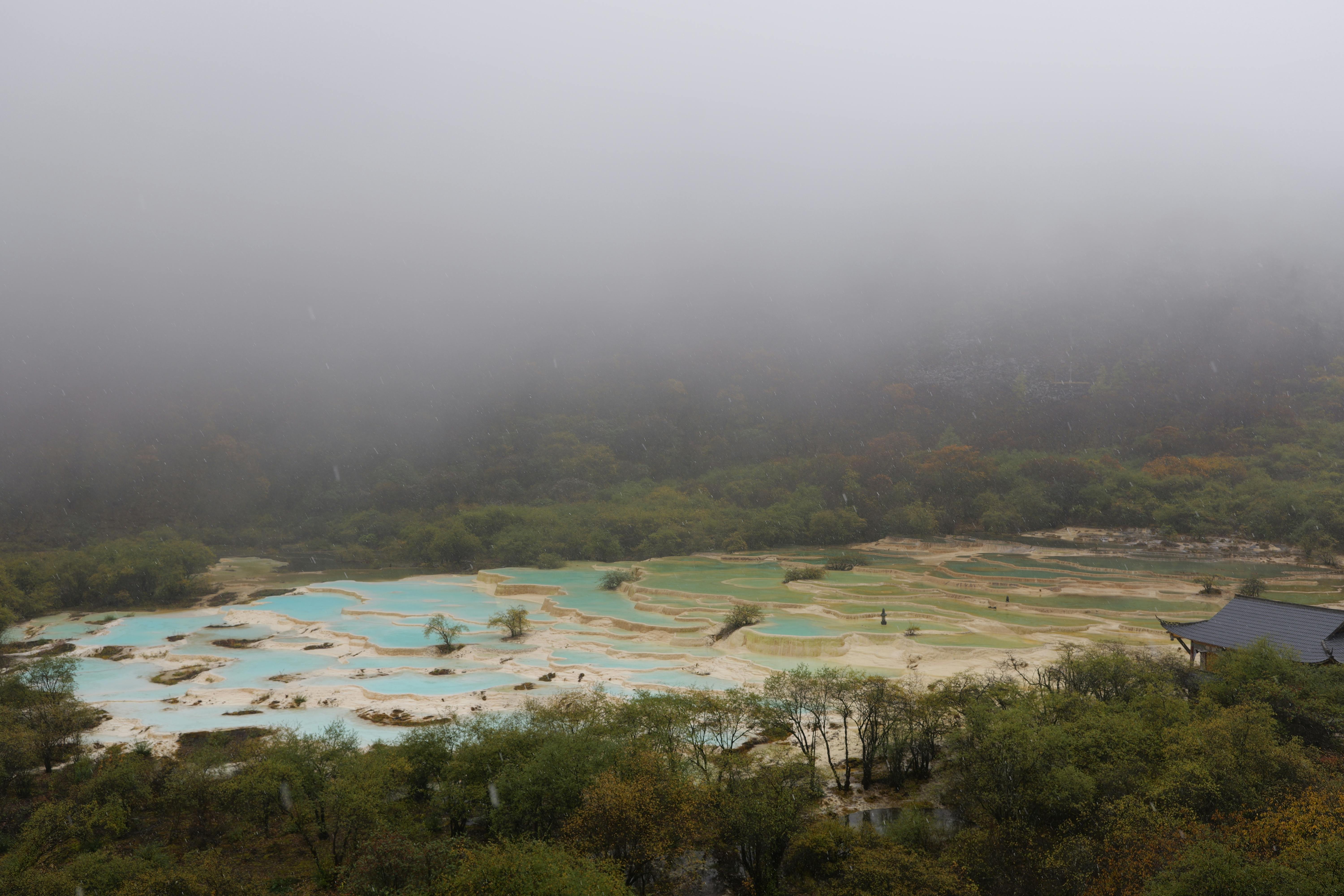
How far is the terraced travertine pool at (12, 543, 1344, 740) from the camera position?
2627cm

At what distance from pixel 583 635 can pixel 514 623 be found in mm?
3673

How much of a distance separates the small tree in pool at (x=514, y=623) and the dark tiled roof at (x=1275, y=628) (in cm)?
2745

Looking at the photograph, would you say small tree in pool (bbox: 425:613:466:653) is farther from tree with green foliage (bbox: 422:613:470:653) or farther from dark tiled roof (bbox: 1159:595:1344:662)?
dark tiled roof (bbox: 1159:595:1344:662)

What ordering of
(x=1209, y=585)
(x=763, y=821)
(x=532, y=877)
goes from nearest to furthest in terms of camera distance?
1. (x=532, y=877)
2. (x=763, y=821)
3. (x=1209, y=585)

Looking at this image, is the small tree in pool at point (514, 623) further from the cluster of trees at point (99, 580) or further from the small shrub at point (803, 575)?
the cluster of trees at point (99, 580)

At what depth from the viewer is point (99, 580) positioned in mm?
47156

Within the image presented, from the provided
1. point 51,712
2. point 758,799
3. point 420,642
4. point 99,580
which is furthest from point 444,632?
point 99,580

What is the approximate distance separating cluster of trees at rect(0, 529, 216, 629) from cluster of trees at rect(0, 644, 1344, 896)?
3484 cm

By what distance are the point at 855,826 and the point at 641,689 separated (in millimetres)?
10658

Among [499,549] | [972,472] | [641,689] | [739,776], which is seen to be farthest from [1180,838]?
[972,472]

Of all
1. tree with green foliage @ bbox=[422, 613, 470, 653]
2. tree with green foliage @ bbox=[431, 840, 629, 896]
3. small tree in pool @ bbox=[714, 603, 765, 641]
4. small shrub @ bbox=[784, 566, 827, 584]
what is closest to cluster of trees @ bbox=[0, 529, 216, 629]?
tree with green foliage @ bbox=[422, 613, 470, 653]

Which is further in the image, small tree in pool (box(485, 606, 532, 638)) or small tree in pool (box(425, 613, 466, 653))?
small tree in pool (box(485, 606, 532, 638))

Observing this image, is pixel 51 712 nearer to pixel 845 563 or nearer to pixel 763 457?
pixel 845 563

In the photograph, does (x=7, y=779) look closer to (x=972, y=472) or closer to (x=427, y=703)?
(x=427, y=703)
